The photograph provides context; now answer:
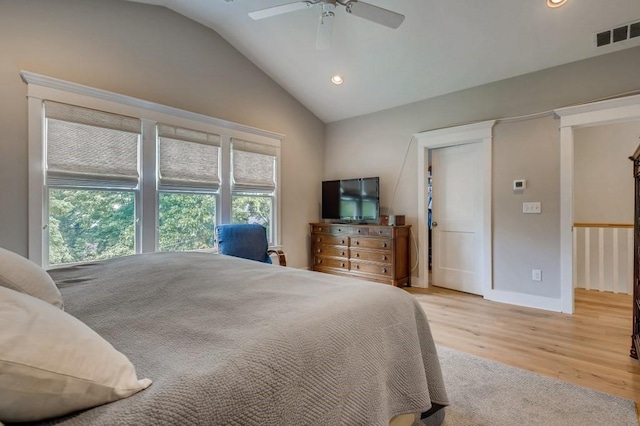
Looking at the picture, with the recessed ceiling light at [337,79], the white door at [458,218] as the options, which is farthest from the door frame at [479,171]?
the recessed ceiling light at [337,79]

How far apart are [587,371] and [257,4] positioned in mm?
4428

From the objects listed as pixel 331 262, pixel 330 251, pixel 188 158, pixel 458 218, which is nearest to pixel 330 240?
pixel 330 251

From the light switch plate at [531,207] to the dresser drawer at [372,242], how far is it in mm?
1629

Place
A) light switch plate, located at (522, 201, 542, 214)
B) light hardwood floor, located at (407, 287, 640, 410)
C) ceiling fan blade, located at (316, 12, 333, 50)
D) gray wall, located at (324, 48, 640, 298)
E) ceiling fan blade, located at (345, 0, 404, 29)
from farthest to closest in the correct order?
light switch plate, located at (522, 201, 542, 214), gray wall, located at (324, 48, 640, 298), ceiling fan blade, located at (316, 12, 333, 50), ceiling fan blade, located at (345, 0, 404, 29), light hardwood floor, located at (407, 287, 640, 410)

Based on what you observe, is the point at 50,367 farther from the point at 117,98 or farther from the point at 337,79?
the point at 337,79

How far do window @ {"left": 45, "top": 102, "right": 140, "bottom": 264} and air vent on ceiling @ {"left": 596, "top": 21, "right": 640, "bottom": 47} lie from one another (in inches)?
186

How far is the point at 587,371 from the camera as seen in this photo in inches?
81.3

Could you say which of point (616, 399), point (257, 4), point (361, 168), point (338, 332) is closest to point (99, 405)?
point (338, 332)

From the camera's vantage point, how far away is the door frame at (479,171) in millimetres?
3719

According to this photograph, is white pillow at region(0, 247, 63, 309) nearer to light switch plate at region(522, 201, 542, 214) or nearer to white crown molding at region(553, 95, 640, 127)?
light switch plate at region(522, 201, 542, 214)

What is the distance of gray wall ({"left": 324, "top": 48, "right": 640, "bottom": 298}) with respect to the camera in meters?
3.10

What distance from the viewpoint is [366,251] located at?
4.34 m

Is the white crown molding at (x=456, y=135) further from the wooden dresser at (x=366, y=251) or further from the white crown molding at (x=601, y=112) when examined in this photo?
the wooden dresser at (x=366, y=251)

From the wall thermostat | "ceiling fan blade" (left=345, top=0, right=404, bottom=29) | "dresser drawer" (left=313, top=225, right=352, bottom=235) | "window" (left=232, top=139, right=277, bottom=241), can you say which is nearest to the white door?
the wall thermostat
